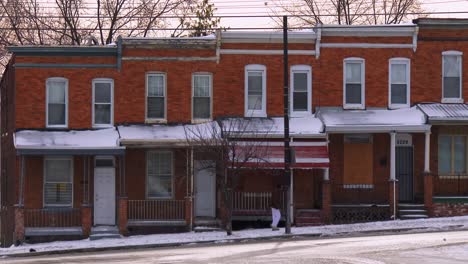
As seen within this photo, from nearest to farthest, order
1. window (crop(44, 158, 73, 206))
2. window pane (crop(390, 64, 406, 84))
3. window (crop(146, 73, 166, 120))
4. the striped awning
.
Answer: the striped awning → window (crop(44, 158, 73, 206)) → window (crop(146, 73, 166, 120)) → window pane (crop(390, 64, 406, 84))

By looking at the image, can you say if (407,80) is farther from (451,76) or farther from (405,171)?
(405,171)

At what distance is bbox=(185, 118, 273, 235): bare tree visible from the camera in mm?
32406

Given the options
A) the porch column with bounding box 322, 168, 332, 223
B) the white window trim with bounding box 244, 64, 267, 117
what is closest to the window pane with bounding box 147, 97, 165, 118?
the white window trim with bounding box 244, 64, 267, 117

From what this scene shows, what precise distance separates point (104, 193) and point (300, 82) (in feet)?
29.3

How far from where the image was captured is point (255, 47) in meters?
36.3

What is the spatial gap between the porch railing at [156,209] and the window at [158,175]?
31.9 inches

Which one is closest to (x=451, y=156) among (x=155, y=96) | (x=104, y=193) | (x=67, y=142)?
(x=155, y=96)

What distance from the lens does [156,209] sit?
116 feet

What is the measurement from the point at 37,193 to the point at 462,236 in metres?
16.9

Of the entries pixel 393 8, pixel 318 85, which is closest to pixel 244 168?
pixel 318 85

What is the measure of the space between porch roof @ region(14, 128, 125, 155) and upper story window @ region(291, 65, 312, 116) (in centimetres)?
719

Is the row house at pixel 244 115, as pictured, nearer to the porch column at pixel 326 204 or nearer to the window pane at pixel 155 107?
the window pane at pixel 155 107

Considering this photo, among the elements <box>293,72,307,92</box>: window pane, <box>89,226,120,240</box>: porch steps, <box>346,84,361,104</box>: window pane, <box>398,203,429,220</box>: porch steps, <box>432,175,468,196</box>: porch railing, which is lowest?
<box>89,226,120,240</box>: porch steps

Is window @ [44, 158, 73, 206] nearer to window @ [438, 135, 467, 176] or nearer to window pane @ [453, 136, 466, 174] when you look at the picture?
window @ [438, 135, 467, 176]
